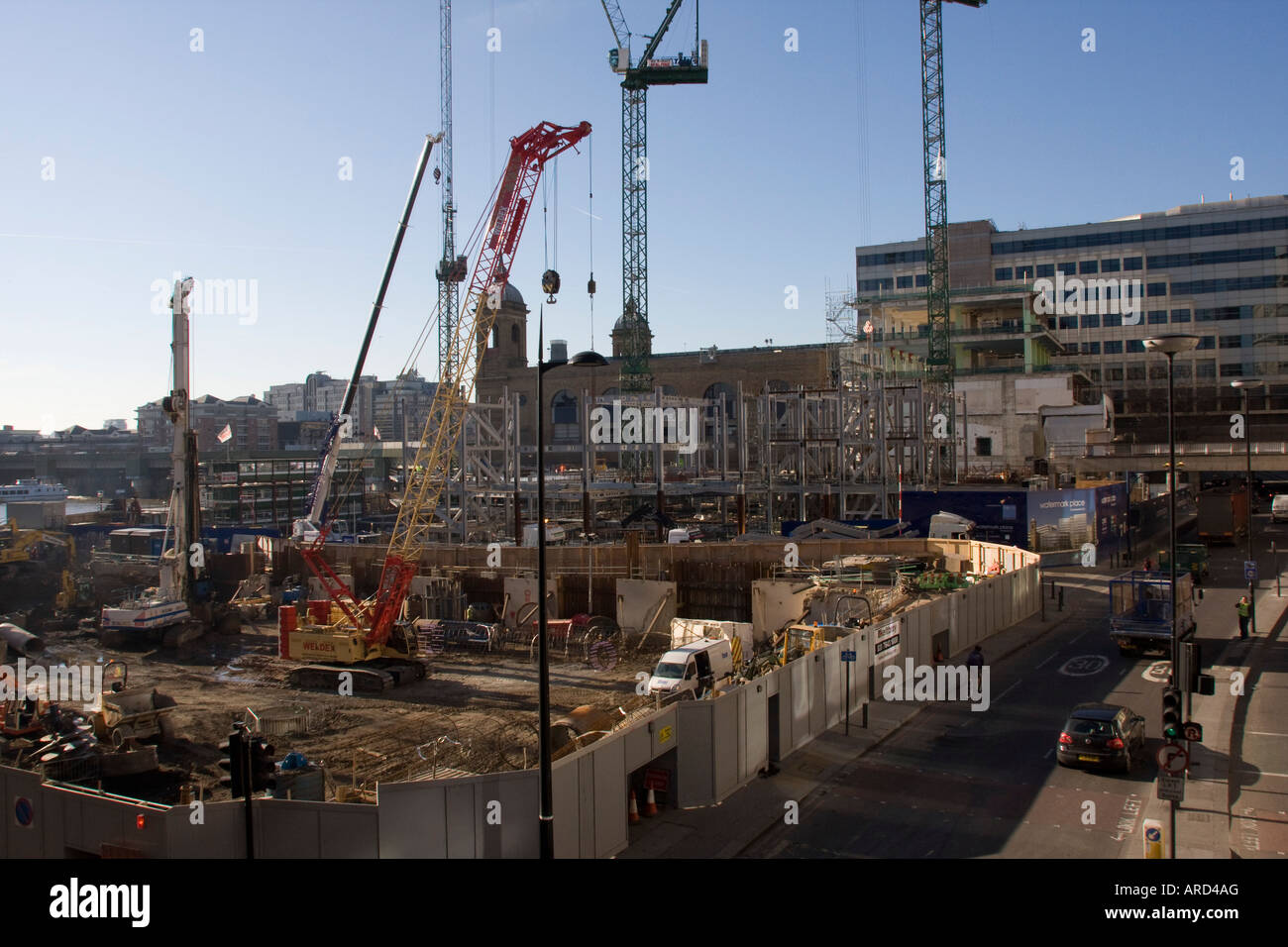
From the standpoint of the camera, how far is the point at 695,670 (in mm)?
18062

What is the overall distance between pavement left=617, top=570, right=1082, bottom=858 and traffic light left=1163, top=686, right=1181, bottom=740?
4.85 meters

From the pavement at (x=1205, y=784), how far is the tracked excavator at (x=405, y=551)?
1274cm

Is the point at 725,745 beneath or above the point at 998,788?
above

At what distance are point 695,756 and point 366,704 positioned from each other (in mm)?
11972

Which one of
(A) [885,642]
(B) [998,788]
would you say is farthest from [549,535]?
(B) [998,788]

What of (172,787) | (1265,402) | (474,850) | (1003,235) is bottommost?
(172,787)

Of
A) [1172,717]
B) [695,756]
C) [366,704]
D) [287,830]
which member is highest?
[1172,717]

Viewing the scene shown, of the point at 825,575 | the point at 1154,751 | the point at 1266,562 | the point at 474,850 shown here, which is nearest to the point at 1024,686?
the point at 1154,751

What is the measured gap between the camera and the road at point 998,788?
11.9m

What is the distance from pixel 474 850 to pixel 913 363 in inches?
2999

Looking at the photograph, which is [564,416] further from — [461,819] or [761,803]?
[461,819]

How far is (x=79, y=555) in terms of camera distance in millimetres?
48250

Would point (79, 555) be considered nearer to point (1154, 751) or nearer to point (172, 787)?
point (172, 787)
